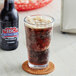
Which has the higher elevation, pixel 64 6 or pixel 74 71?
pixel 64 6

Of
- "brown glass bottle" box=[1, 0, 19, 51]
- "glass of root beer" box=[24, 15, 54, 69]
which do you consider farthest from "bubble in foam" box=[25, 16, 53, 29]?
"brown glass bottle" box=[1, 0, 19, 51]

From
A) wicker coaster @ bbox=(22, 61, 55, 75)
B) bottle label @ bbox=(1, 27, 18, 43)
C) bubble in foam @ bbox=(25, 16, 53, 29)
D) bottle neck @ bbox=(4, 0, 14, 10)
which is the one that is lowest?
wicker coaster @ bbox=(22, 61, 55, 75)

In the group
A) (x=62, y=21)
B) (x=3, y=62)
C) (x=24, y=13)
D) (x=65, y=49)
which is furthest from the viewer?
(x=24, y=13)

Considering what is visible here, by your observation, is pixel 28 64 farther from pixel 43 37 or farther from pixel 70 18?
pixel 70 18

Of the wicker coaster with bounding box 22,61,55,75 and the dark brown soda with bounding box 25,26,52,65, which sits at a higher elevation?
the dark brown soda with bounding box 25,26,52,65

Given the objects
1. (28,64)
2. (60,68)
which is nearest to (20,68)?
(28,64)

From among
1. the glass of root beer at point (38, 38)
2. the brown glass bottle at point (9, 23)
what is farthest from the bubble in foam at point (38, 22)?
the brown glass bottle at point (9, 23)

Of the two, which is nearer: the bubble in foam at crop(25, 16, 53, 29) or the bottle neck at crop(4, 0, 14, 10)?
the bubble in foam at crop(25, 16, 53, 29)

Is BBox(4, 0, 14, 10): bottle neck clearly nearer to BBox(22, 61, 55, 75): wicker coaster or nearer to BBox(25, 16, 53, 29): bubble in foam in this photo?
BBox(25, 16, 53, 29): bubble in foam
